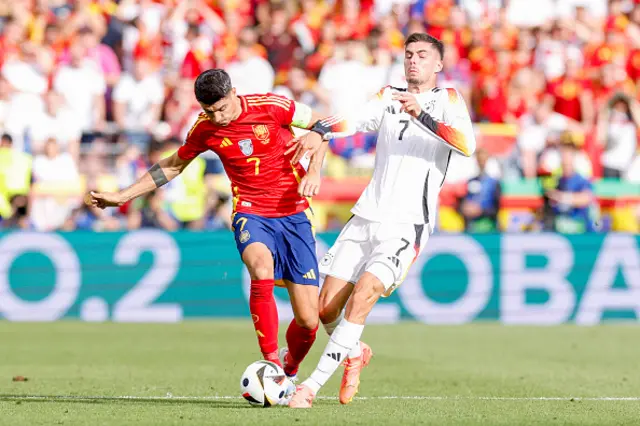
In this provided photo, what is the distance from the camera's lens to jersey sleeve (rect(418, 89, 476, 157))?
802 centimetres

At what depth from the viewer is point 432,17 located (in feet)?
65.9

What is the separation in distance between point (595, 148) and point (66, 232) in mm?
8039

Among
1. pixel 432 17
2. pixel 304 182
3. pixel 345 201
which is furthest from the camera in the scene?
pixel 432 17

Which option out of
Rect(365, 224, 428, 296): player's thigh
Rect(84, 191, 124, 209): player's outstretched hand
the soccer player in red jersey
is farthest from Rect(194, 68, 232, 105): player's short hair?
Rect(365, 224, 428, 296): player's thigh

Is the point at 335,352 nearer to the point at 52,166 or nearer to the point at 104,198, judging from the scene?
the point at 104,198

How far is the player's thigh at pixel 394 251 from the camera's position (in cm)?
820

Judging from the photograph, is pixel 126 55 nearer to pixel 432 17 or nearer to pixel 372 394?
pixel 432 17

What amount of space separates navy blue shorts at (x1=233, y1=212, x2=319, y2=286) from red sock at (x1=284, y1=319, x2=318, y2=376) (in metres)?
0.36

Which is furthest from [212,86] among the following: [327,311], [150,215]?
[150,215]

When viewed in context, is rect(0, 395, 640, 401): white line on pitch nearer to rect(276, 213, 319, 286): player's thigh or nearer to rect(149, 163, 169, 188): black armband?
rect(276, 213, 319, 286): player's thigh

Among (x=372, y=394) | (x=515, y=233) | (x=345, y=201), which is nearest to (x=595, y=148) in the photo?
(x=515, y=233)

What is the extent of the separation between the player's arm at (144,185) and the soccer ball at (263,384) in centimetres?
159

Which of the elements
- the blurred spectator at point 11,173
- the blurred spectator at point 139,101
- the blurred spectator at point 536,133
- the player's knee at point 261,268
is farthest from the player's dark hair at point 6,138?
the player's knee at point 261,268

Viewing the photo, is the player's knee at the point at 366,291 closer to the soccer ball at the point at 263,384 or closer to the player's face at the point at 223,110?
the soccer ball at the point at 263,384
